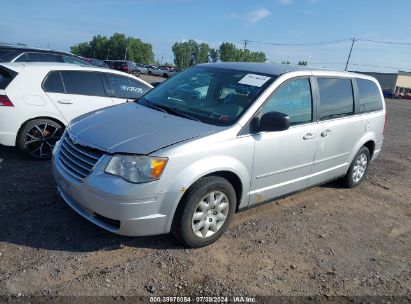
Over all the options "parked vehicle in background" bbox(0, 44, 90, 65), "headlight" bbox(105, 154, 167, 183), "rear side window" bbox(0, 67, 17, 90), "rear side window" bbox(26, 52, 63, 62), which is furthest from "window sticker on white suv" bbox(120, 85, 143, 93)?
"rear side window" bbox(26, 52, 63, 62)

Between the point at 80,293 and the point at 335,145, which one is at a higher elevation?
the point at 335,145

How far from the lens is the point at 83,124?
162 inches

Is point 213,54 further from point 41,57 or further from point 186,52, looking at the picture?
point 41,57

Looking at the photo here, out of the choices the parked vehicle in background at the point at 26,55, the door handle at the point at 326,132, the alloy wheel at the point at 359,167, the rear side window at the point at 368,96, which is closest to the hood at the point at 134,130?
the door handle at the point at 326,132

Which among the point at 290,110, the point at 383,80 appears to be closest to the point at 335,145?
the point at 290,110

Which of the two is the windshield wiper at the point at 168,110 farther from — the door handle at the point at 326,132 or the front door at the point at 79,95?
the front door at the point at 79,95

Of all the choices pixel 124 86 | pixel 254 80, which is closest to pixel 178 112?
pixel 254 80

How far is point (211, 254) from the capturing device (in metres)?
3.86

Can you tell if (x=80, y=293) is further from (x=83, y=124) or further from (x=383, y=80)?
(x=383, y=80)

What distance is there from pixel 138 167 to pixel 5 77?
3.53 metres

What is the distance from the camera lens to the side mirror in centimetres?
397

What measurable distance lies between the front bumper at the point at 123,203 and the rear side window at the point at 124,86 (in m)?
3.46

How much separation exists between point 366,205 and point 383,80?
88.0 m

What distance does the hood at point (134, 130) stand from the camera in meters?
3.52
